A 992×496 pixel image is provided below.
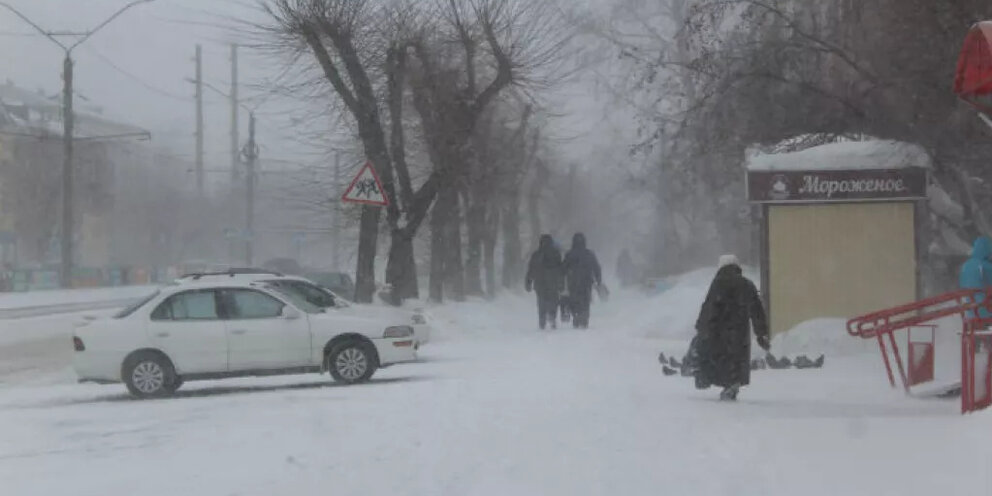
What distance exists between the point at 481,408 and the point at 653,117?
39.5ft

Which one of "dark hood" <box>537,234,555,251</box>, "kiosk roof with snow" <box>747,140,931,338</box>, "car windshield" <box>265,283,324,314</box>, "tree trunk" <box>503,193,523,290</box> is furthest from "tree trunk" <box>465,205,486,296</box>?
"car windshield" <box>265,283,324,314</box>

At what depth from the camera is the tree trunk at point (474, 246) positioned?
141 ft

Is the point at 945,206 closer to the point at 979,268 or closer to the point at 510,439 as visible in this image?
the point at 979,268

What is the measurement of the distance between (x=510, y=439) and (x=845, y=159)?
9549mm

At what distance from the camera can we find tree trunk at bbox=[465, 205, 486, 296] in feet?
141

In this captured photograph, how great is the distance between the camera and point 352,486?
8.02 m

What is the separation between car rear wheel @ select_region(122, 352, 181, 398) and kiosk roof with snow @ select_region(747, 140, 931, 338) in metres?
8.21

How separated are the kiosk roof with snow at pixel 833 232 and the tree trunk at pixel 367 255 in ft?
40.4

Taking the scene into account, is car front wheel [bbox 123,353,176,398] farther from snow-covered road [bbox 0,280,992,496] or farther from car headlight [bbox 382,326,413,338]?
car headlight [bbox 382,326,413,338]

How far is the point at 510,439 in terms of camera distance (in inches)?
387

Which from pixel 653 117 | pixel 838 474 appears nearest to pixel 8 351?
pixel 653 117

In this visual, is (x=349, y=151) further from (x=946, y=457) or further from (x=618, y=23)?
(x=946, y=457)

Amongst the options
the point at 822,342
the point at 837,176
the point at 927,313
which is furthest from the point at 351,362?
the point at 837,176

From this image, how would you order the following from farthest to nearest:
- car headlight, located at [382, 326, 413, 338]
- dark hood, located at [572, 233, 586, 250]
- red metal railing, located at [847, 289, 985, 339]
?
dark hood, located at [572, 233, 586, 250], car headlight, located at [382, 326, 413, 338], red metal railing, located at [847, 289, 985, 339]
